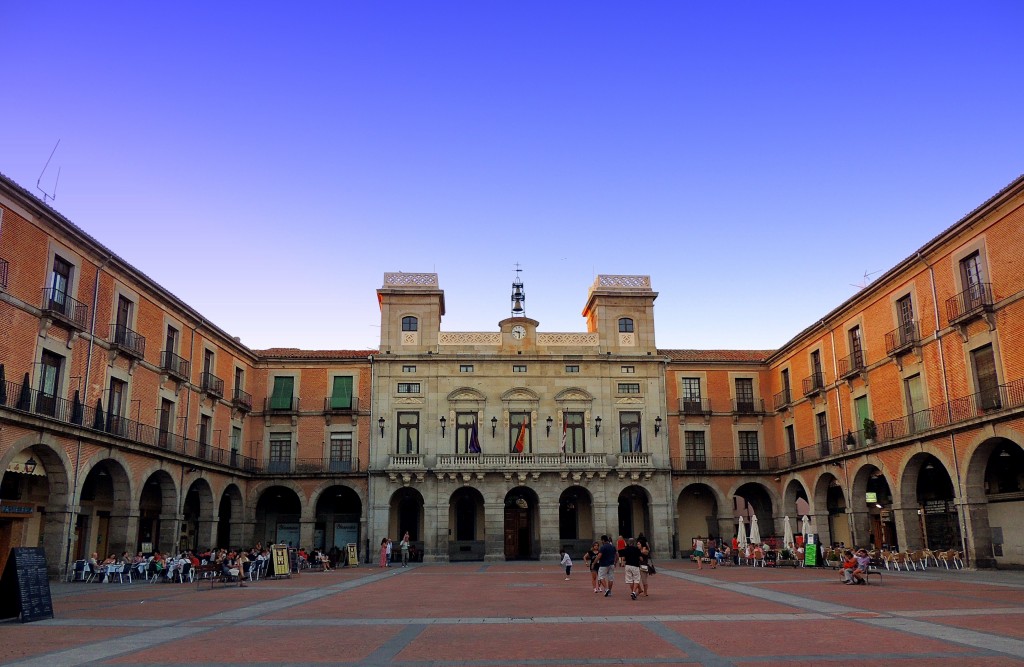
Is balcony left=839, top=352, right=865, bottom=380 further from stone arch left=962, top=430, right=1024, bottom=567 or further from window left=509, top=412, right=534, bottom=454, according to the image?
window left=509, top=412, right=534, bottom=454

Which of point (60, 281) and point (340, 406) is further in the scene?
point (340, 406)

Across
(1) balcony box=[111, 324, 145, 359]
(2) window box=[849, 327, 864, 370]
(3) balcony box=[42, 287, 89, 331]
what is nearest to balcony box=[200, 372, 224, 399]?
(1) balcony box=[111, 324, 145, 359]

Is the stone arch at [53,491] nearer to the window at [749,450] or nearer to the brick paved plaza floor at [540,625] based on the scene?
the brick paved plaza floor at [540,625]

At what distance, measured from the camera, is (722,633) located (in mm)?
12227

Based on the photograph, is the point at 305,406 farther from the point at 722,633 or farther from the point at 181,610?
the point at 722,633

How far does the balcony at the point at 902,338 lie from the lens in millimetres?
29266

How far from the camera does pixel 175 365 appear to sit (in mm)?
33406

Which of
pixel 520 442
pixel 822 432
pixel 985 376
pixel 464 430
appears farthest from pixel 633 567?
pixel 464 430

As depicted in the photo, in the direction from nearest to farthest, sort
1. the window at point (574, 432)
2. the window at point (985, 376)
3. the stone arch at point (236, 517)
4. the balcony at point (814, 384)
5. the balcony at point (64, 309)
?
the balcony at point (64, 309) < the window at point (985, 376) < the balcony at point (814, 384) < the stone arch at point (236, 517) < the window at point (574, 432)

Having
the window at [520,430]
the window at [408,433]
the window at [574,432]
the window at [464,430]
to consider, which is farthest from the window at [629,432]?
the window at [408,433]

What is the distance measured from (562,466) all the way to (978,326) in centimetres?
2064

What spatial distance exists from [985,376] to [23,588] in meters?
27.1

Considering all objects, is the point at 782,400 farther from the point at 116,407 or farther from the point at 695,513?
the point at 116,407

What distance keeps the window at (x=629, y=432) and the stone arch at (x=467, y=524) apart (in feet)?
26.7
